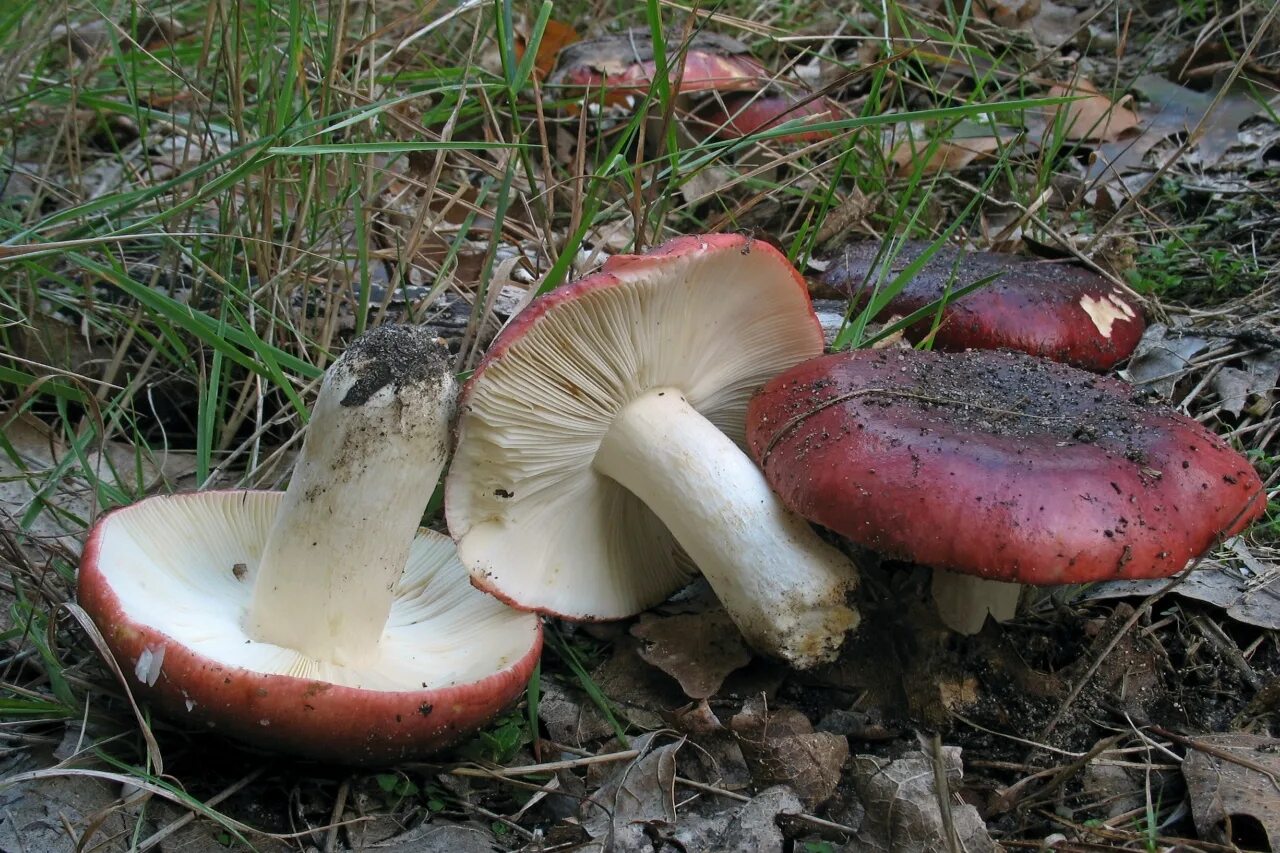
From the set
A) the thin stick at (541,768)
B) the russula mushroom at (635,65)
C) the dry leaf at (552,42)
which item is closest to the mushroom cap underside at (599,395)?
the thin stick at (541,768)

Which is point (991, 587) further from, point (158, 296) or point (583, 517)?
point (158, 296)

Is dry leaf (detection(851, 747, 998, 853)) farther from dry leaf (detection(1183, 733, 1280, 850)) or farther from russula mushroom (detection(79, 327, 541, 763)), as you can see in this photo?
russula mushroom (detection(79, 327, 541, 763))

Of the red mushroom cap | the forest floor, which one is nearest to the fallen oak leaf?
the forest floor

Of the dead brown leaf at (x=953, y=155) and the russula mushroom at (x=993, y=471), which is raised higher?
the russula mushroom at (x=993, y=471)

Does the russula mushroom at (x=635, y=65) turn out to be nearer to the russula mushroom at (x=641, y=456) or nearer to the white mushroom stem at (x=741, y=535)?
the russula mushroom at (x=641, y=456)

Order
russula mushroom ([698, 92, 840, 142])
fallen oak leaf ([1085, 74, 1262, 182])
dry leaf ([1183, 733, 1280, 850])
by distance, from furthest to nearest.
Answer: russula mushroom ([698, 92, 840, 142])
fallen oak leaf ([1085, 74, 1262, 182])
dry leaf ([1183, 733, 1280, 850])

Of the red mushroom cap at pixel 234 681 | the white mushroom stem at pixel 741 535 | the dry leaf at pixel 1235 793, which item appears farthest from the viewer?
the white mushroom stem at pixel 741 535

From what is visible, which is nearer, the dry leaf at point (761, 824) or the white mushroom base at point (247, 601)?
the dry leaf at point (761, 824)
